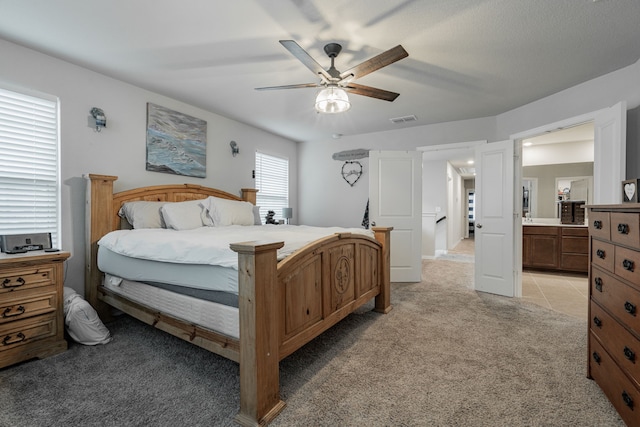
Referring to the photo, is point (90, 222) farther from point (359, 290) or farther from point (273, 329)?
point (359, 290)

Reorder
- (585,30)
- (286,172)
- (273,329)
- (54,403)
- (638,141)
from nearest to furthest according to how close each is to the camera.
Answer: (273,329) → (54,403) → (585,30) → (638,141) → (286,172)

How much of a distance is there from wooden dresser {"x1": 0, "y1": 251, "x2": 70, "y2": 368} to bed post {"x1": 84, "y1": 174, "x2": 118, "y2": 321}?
23.0 inches

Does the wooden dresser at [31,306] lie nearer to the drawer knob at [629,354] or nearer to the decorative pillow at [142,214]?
the decorative pillow at [142,214]

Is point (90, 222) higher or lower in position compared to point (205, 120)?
lower

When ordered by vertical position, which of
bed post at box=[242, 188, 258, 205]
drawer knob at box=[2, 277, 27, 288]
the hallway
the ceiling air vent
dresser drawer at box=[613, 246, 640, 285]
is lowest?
the hallway

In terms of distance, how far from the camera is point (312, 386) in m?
1.82

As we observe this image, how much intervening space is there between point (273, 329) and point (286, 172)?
4512 mm

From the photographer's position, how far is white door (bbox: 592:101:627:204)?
2.58 metres

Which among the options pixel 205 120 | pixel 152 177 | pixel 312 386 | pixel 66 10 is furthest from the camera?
pixel 205 120

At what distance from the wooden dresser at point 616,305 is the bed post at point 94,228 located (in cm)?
390

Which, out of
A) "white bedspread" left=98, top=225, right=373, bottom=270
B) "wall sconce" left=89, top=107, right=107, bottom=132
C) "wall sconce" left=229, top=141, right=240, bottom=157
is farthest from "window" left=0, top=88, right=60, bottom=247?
"wall sconce" left=229, top=141, right=240, bottom=157

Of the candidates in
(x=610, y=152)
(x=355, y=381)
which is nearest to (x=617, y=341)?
(x=355, y=381)

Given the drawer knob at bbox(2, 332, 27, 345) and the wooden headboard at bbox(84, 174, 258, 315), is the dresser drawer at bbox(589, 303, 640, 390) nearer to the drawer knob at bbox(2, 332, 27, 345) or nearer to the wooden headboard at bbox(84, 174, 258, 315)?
→ the drawer knob at bbox(2, 332, 27, 345)

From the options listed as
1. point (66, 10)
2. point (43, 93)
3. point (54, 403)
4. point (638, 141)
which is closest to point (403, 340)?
point (54, 403)
